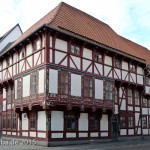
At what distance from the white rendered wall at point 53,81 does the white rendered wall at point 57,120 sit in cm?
181

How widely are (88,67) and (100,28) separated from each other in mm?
7405

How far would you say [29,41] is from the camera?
23.5 m

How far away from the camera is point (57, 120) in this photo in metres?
21.5

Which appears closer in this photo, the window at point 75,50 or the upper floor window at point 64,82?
the upper floor window at point 64,82

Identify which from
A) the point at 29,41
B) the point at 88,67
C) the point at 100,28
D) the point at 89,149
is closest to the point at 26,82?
the point at 29,41

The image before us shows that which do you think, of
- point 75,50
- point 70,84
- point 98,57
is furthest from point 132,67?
point 70,84

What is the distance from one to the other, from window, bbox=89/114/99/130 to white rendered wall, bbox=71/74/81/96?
312cm

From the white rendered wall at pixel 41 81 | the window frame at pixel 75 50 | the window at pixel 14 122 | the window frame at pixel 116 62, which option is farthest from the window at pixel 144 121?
the white rendered wall at pixel 41 81

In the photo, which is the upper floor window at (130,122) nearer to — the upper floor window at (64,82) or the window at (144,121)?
the window at (144,121)

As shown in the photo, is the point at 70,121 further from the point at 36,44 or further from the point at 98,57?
the point at 36,44

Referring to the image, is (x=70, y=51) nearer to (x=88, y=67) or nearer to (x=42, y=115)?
(x=88, y=67)

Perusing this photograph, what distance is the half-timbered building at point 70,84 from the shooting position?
21297mm

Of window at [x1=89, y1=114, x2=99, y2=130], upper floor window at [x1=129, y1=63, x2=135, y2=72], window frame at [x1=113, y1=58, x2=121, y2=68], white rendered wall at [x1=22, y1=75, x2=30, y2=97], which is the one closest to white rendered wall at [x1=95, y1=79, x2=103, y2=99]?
window at [x1=89, y1=114, x2=99, y2=130]

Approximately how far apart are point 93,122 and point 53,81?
6277mm
